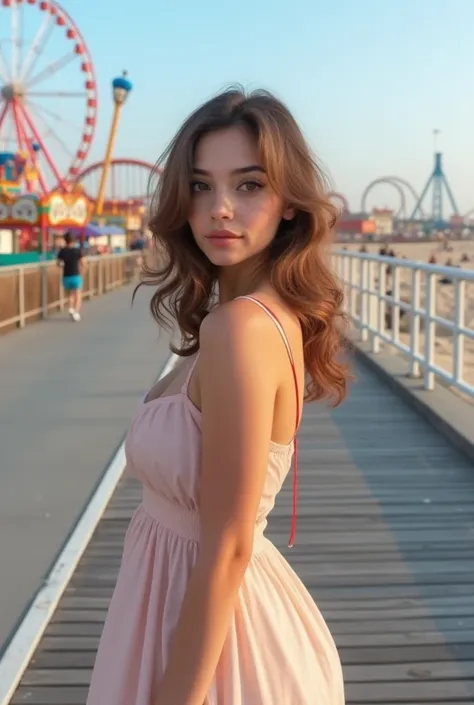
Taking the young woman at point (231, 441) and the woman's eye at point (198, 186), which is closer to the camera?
the young woman at point (231, 441)

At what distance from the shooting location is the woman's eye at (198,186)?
1312mm

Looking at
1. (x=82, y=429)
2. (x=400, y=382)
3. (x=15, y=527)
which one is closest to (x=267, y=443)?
(x=15, y=527)

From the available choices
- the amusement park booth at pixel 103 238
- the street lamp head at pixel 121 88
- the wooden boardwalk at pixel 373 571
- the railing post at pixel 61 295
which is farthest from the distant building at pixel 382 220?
the wooden boardwalk at pixel 373 571

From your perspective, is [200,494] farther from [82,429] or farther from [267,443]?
[82,429]

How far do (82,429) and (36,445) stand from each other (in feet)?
1.58

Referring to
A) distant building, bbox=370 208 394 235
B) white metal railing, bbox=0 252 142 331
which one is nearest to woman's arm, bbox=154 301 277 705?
white metal railing, bbox=0 252 142 331

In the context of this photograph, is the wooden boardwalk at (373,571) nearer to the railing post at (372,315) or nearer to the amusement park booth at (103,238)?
the railing post at (372,315)

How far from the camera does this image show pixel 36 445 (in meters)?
5.53

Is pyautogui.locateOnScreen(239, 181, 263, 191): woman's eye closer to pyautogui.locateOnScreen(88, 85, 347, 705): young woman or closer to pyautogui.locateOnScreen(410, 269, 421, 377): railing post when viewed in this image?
pyautogui.locateOnScreen(88, 85, 347, 705): young woman

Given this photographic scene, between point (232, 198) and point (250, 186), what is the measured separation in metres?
0.03

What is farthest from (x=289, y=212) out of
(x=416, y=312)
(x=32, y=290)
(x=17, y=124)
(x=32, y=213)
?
(x=17, y=124)

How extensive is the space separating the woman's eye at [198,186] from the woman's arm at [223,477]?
0.24 meters

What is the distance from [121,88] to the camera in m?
25.9

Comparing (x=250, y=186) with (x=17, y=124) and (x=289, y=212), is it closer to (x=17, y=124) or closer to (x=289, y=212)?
(x=289, y=212)
